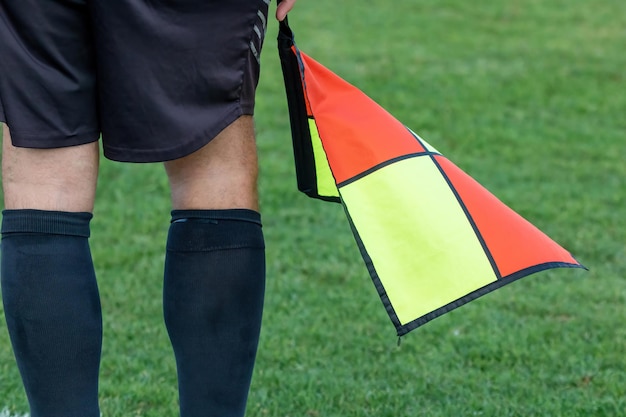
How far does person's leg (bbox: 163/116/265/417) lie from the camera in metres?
2.08

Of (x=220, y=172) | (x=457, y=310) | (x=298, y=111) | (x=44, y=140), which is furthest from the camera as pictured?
(x=457, y=310)

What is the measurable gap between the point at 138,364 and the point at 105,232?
4.95 ft

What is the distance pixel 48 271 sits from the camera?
76.9 inches

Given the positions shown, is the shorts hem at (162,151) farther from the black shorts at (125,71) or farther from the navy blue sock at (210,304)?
the navy blue sock at (210,304)

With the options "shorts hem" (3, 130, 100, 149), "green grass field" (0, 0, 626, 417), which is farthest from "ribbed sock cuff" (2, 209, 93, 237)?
Result: "green grass field" (0, 0, 626, 417)

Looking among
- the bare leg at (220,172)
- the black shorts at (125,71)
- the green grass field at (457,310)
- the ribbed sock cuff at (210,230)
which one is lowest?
the green grass field at (457,310)

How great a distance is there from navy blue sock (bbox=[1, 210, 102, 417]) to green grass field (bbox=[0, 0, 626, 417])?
0.84 metres

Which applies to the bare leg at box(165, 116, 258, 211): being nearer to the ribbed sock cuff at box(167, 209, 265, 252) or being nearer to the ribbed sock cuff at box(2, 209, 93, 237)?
the ribbed sock cuff at box(167, 209, 265, 252)

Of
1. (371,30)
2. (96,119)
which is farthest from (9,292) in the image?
(371,30)

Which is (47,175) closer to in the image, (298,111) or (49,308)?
(49,308)

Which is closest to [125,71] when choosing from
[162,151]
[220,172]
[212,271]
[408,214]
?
[162,151]

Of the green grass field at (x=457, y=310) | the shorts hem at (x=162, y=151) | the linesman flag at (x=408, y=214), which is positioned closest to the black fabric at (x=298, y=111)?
the linesman flag at (x=408, y=214)

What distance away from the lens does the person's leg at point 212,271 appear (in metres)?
2.08

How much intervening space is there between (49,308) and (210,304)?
0.96ft
